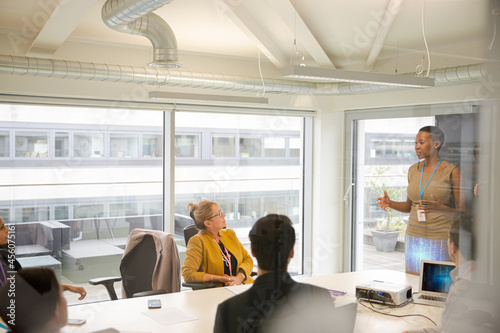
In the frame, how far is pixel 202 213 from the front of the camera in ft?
6.24

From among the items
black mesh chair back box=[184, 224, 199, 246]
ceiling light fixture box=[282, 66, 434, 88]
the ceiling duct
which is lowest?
black mesh chair back box=[184, 224, 199, 246]

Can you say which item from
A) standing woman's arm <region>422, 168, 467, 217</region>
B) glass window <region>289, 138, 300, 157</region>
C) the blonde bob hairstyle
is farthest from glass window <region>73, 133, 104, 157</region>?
standing woman's arm <region>422, 168, 467, 217</region>

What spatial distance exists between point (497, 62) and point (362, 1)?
1.32 meters

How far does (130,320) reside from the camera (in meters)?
1.60

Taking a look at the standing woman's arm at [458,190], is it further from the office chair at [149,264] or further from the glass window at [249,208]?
the office chair at [149,264]

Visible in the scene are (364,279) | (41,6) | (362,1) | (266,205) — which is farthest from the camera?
(41,6)

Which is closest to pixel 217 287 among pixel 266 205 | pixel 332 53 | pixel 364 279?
pixel 266 205

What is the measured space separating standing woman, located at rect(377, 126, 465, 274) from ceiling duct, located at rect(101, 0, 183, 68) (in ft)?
4.08

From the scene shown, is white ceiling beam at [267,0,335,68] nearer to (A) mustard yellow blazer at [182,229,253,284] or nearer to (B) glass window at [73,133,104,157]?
(A) mustard yellow blazer at [182,229,253,284]

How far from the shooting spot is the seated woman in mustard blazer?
151cm

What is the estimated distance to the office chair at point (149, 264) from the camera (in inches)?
111

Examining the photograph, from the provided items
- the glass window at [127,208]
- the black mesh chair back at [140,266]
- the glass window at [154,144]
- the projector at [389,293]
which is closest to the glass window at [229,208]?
the projector at [389,293]

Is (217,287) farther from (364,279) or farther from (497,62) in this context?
(497,62)

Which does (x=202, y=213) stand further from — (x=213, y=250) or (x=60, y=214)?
(x=60, y=214)
